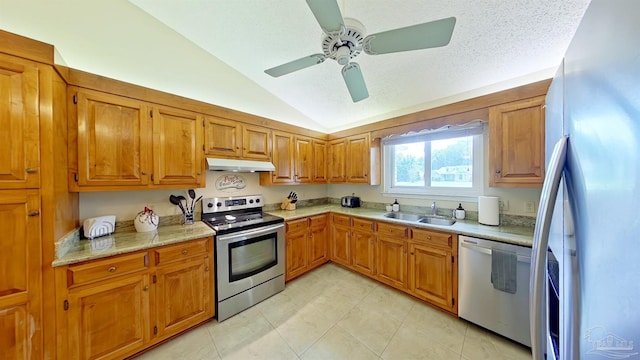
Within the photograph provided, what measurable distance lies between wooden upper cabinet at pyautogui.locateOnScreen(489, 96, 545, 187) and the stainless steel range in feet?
8.01

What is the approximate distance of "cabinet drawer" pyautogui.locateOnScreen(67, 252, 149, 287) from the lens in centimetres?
145

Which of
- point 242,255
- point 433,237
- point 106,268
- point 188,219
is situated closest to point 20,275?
point 106,268

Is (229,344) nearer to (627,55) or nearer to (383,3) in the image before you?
(627,55)

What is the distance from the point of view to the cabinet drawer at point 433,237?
2125 millimetres

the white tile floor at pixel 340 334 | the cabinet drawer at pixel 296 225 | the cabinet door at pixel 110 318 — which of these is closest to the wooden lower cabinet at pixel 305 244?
the cabinet drawer at pixel 296 225

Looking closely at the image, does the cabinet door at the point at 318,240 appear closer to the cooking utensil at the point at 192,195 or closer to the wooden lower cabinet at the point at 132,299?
the wooden lower cabinet at the point at 132,299

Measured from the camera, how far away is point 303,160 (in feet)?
11.1

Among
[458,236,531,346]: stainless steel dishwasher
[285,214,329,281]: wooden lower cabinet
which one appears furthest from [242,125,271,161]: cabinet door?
[458,236,531,346]: stainless steel dishwasher

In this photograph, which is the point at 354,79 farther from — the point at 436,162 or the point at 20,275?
the point at 20,275

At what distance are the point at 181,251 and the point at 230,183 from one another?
1.14 m

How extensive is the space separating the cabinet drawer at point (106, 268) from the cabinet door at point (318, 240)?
1.90 m

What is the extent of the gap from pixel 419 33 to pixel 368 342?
94.9 inches

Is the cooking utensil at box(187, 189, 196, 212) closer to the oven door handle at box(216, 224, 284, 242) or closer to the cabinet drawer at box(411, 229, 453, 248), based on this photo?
the oven door handle at box(216, 224, 284, 242)

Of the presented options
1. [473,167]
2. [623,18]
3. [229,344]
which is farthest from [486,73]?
[229,344]
